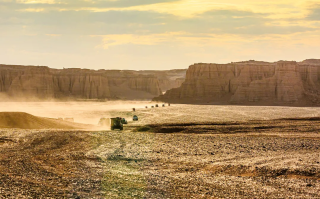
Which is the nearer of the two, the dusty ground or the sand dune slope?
the dusty ground

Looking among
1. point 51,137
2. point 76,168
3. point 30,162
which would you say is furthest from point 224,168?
Result: point 51,137

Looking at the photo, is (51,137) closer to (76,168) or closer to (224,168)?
(76,168)

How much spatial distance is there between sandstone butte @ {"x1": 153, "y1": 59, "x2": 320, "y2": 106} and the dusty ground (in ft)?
229

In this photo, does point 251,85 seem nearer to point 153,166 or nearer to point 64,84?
point 64,84

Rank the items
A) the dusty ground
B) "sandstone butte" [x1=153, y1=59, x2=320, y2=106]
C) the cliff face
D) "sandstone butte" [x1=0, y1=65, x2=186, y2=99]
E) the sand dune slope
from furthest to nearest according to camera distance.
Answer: the cliff face < "sandstone butte" [x1=0, y1=65, x2=186, y2=99] < "sandstone butte" [x1=153, y1=59, x2=320, y2=106] < the sand dune slope < the dusty ground

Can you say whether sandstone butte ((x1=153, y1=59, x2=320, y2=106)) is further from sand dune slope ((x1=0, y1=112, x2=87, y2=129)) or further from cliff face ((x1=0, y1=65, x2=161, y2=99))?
sand dune slope ((x1=0, y1=112, x2=87, y2=129))

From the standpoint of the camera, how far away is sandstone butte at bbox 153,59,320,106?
9994cm

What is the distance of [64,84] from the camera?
497 ft

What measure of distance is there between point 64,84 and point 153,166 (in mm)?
134029

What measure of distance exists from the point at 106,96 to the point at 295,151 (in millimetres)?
131334

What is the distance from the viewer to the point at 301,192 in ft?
52.6

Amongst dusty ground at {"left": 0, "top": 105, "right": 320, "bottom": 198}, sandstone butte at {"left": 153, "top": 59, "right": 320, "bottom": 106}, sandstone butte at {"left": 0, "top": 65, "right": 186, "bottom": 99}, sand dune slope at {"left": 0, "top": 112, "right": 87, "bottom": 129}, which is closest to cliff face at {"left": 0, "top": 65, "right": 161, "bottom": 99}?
sandstone butte at {"left": 0, "top": 65, "right": 186, "bottom": 99}

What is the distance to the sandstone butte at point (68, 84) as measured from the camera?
13762 cm

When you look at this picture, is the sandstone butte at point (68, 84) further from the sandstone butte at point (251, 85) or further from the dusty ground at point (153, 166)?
the dusty ground at point (153, 166)
